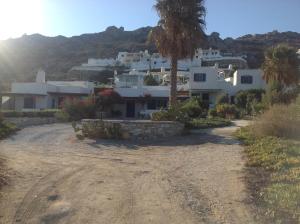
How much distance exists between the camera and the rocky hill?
109 metres

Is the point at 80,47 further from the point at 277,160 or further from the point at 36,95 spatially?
the point at 277,160

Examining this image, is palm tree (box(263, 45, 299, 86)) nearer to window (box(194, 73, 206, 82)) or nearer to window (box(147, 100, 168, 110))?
window (box(194, 73, 206, 82))

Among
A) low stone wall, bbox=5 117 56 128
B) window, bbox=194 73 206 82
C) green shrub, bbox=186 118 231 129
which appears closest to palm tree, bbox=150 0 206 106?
green shrub, bbox=186 118 231 129

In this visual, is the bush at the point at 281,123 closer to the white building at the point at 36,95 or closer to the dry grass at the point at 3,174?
the dry grass at the point at 3,174

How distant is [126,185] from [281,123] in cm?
1013

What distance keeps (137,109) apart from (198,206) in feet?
137

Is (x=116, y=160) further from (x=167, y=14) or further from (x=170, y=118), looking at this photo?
(x=167, y=14)

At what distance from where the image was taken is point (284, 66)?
145ft

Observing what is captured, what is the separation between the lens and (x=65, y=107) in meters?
38.4

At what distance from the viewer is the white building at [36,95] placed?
159ft

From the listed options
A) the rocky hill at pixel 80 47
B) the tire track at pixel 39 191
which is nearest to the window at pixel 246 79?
the tire track at pixel 39 191

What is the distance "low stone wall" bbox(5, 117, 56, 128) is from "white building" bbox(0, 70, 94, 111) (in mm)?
11254

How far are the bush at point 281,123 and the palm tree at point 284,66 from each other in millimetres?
23734

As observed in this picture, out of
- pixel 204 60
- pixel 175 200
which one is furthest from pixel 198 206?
pixel 204 60
